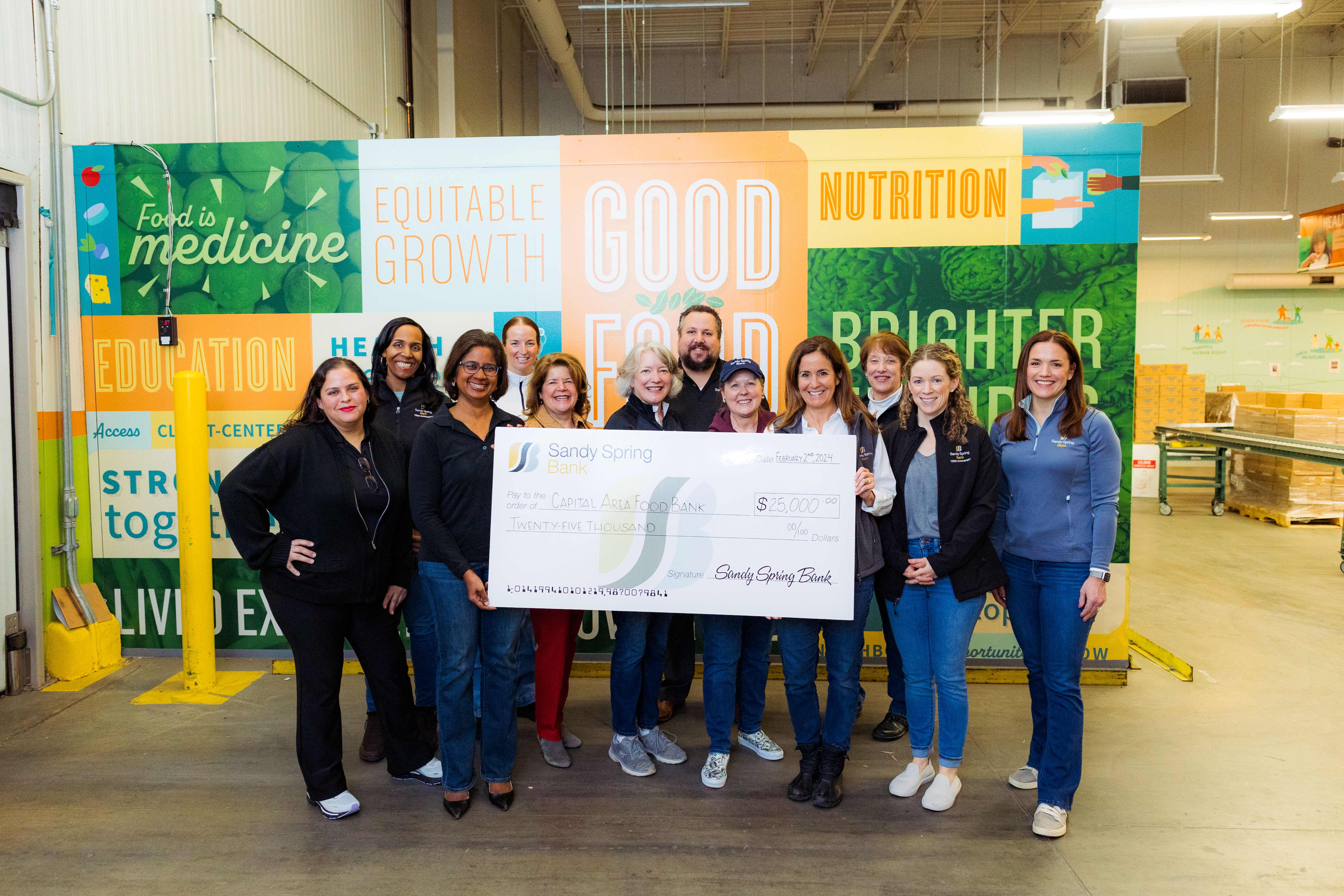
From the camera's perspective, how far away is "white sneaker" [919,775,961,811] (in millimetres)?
2957

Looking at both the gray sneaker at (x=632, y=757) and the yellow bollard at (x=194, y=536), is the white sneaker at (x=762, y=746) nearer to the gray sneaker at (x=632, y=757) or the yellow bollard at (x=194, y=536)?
the gray sneaker at (x=632, y=757)

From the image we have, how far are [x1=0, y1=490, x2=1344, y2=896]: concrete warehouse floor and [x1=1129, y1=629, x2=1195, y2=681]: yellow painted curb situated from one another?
0.12 m

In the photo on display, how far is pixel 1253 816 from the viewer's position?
297cm

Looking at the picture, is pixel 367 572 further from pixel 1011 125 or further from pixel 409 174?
pixel 1011 125

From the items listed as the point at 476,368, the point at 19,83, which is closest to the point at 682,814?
the point at 476,368

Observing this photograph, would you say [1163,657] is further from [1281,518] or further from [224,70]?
[224,70]

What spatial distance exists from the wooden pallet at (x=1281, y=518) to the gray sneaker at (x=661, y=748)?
861 centimetres

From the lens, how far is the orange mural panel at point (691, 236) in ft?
14.2

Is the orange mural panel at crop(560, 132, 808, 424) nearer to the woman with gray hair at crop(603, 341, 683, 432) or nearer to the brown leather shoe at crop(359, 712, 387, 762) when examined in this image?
the woman with gray hair at crop(603, 341, 683, 432)

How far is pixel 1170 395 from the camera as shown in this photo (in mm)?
11562

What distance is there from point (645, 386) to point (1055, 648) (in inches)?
69.9

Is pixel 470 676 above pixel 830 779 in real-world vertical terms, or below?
above

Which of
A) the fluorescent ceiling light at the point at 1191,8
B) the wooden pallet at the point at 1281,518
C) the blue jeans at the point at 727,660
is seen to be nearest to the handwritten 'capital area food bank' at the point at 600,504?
the blue jeans at the point at 727,660

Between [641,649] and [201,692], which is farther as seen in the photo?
[201,692]
